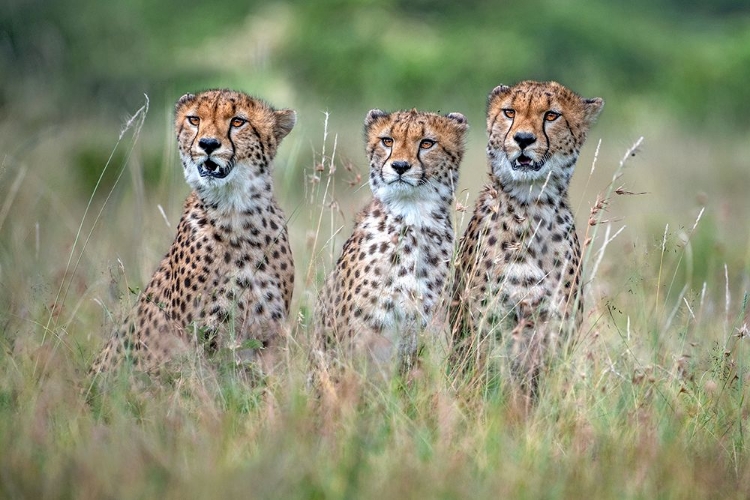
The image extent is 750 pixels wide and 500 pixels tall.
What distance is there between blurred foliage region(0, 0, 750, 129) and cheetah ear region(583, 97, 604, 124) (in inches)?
263

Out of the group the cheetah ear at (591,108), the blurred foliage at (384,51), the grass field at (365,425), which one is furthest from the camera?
the blurred foliage at (384,51)

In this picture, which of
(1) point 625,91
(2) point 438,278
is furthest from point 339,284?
(1) point 625,91

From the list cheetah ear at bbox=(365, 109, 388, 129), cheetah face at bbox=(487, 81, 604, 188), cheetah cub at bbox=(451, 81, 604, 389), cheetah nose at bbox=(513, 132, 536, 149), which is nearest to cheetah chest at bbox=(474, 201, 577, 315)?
cheetah cub at bbox=(451, 81, 604, 389)

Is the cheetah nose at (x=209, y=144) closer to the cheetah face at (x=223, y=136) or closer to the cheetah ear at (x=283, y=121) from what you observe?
the cheetah face at (x=223, y=136)

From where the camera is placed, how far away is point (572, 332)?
3.70 metres

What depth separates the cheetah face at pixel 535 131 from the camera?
3.67 meters

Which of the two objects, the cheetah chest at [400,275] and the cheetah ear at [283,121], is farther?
the cheetah ear at [283,121]

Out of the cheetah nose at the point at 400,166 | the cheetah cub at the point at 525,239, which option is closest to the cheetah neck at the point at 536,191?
the cheetah cub at the point at 525,239

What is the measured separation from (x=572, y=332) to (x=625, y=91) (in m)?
11.9

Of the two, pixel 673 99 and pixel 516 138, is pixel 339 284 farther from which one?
pixel 673 99

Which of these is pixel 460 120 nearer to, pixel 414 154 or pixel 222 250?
pixel 414 154

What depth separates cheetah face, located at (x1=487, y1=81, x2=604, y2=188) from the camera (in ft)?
12.0

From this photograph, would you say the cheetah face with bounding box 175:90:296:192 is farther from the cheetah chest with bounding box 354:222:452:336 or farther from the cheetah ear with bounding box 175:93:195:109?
the cheetah chest with bounding box 354:222:452:336

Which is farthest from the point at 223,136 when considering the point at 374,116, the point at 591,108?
the point at 591,108
